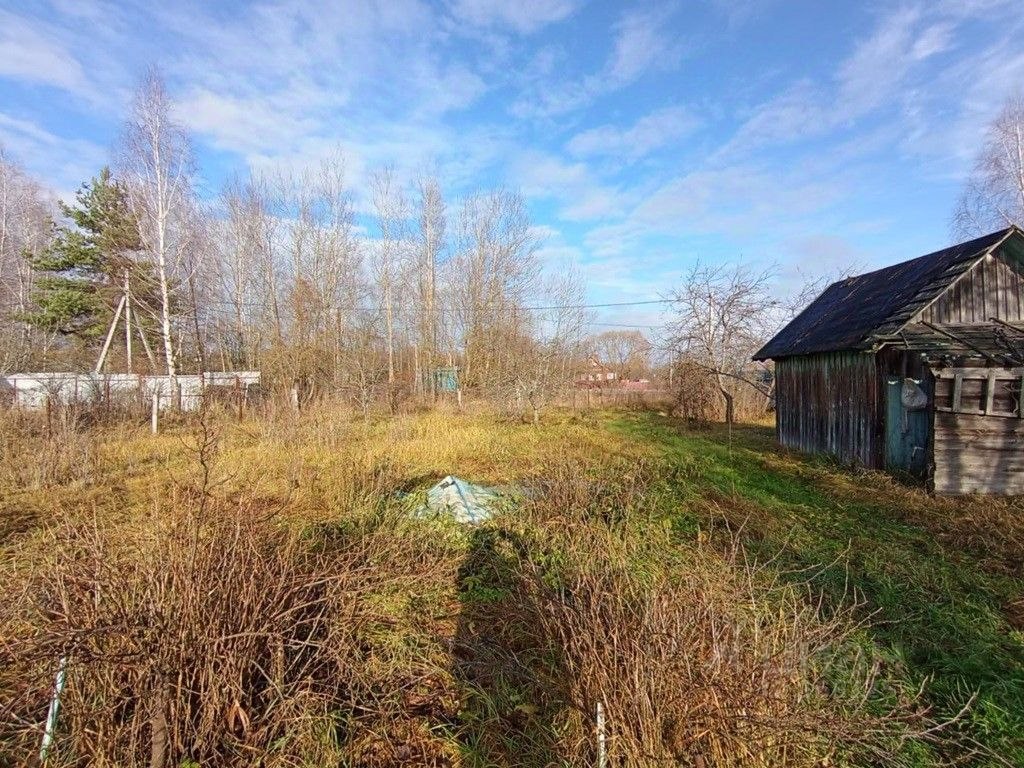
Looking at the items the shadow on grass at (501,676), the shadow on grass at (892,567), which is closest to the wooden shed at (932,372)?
the shadow on grass at (892,567)

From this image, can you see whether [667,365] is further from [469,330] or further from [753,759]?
[753,759]

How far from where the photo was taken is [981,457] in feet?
23.8

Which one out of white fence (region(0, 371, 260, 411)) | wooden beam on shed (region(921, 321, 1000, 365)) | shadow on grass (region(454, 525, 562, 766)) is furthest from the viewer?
white fence (region(0, 371, 260, 411))

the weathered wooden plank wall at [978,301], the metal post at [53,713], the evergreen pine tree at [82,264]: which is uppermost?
the evergreen pine tree at [82,264]

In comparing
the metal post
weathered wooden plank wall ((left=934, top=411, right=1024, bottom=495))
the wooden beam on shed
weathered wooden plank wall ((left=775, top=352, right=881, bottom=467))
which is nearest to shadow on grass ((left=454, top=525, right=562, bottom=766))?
the metal post

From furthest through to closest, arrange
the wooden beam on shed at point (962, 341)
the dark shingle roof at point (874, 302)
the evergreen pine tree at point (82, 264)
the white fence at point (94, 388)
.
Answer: the evergreen pine tree at point (82, 264) → the white fence at point (94, 388) → the dark shingle roof at point (874, 302) → the wooden beam on shed at point (962, 341)

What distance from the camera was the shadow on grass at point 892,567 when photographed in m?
3.00

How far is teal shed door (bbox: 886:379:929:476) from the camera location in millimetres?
7789

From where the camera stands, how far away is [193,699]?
2.28m

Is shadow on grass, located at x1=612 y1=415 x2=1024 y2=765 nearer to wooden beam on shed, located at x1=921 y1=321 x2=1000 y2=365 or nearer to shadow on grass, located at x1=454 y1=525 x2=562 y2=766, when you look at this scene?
shadow on grass, located at x1=454 y1=525 x2=562 y2=766

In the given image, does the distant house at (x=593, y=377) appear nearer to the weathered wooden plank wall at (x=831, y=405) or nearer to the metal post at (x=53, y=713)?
the weathered wooden plank wall at (x=831, y=405)

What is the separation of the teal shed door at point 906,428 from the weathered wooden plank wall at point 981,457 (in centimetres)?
38

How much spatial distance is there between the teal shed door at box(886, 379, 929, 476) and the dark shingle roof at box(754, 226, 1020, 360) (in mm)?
981

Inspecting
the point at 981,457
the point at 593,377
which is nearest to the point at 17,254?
the point at 593,377
